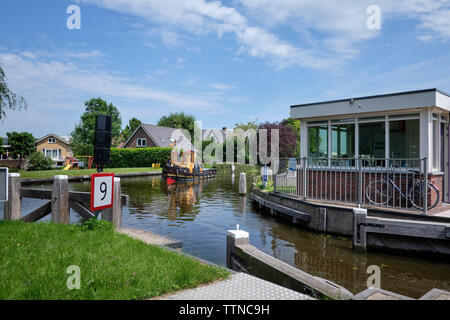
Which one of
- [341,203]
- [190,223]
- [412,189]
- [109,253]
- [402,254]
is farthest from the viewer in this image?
[190,223]

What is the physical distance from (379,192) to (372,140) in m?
1.90

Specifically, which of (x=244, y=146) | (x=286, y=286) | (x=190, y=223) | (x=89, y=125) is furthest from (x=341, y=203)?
(x=89, y=125)

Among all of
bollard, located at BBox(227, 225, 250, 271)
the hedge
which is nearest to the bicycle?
bollard, located at BBox(227, 225, 250, 271)

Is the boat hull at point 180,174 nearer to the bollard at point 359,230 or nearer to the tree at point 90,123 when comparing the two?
the bollard at point 359,230

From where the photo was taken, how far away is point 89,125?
→ 62.1 meters

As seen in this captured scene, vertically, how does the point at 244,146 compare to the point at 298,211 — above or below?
above

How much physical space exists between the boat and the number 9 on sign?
20.7 m

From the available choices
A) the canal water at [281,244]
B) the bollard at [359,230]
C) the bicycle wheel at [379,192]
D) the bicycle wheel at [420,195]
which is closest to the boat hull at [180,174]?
the canal water at [281,244]

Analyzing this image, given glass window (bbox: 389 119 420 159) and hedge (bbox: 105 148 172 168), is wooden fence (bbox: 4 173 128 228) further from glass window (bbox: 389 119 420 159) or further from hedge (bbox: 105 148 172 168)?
hedge (bbox: 105 148 172 168)

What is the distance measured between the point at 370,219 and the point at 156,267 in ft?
18.4

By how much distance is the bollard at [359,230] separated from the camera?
7715mm

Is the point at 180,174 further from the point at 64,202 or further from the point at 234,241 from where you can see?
the point at 234,241

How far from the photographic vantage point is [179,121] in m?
66.7
